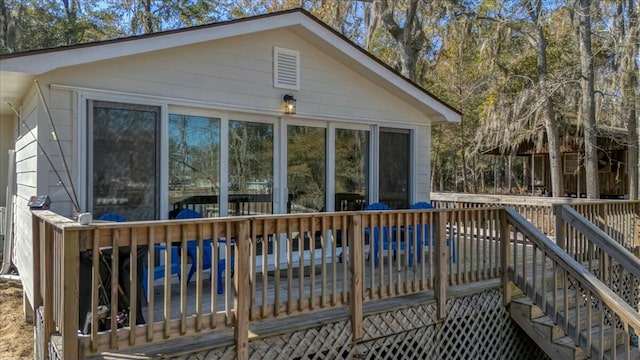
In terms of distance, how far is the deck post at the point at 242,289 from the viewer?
321cm

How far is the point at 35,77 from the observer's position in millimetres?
4230

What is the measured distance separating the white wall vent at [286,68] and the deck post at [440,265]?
265 cm

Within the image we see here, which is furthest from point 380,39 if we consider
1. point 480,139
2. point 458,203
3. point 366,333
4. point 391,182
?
point 366,333

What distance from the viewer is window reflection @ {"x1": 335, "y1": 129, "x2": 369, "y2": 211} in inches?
256

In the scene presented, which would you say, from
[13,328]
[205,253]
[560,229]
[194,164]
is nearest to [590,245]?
[560,229]

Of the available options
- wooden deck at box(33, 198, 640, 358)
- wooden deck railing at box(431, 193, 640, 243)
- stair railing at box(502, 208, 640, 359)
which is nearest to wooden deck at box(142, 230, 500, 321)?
wooden deck at box(33, 198, 640, 358)

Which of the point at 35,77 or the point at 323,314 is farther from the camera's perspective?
the point at 35,77

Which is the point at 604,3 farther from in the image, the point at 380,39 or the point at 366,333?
the point at 366,333

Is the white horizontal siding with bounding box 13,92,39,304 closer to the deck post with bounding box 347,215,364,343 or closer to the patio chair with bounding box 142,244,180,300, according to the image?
the patio chair with bounding box 142,244,180,300

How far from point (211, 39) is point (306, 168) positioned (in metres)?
2.06

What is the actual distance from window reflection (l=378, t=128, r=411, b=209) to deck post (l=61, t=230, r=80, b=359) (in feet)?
15.8

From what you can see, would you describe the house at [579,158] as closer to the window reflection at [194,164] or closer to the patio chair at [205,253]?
the window reflection at [194,164]

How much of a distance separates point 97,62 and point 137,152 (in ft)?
3.17

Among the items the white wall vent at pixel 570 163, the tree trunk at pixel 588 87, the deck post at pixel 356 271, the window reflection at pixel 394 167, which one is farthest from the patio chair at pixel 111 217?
the white wall vent at pixel 570 163
